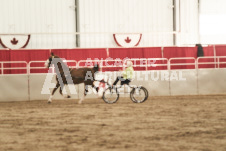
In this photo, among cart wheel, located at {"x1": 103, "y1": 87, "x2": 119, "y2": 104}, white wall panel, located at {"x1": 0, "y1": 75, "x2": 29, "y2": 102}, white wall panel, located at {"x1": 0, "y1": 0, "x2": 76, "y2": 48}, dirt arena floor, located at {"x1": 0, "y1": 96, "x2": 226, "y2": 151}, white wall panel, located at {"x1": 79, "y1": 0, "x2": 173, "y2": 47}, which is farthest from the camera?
white wall panel, located at {"x1": 79, "y1": 0, "x2": 173, "y2": 47}

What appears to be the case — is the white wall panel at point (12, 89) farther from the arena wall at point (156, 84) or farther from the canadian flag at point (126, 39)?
the canadian flag at point (126, 39)

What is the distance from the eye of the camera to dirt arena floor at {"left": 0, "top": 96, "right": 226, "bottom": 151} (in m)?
7.90

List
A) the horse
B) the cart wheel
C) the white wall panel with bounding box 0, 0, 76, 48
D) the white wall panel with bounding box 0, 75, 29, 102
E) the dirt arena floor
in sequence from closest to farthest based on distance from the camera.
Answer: the dirt arena floor < the cart wheel < the horse < the white wall panel with bounding box 0, 75, 29, 102 < the white wall panel with bounding box 0, 0, 76, 48

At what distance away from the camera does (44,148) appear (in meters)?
7.74

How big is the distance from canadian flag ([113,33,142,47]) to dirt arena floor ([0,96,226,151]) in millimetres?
11860

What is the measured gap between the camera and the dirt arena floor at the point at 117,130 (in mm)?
7902

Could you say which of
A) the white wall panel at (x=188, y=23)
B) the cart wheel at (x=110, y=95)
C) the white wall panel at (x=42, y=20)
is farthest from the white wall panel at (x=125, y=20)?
the cart wheel at (x=110, y=95)

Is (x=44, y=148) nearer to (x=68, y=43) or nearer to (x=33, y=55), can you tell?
(x=33, y=55)

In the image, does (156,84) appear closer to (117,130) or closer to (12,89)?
(12,89)

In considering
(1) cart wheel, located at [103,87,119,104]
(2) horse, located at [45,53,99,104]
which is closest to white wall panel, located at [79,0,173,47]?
(2) horse, located at [45,53,99,104]

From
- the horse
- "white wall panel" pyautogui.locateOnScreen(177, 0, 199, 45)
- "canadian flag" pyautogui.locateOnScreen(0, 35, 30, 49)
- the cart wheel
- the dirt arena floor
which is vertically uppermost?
"white wall panel" pyautogui.locateOnScreen(177, 0, 199, 45)

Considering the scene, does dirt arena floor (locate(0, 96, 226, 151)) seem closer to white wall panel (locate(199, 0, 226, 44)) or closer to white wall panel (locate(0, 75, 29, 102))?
white wall panel (locate(0, 75, 29, 102))

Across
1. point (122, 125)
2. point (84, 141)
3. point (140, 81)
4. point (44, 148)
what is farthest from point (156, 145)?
point (140, 81)

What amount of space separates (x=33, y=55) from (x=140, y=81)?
6.28 metres
